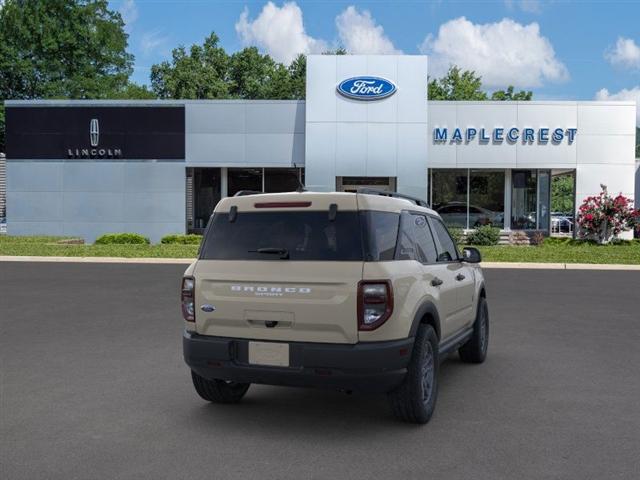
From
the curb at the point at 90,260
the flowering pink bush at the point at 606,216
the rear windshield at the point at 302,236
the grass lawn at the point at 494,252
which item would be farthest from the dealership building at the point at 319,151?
the rear windshield at the point at 302,236

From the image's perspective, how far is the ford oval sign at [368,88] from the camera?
2552cm

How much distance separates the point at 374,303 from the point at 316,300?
0.41m

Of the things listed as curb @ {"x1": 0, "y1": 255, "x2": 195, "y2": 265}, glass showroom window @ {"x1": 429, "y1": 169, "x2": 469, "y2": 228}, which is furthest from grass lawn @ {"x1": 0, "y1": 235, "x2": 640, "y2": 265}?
glass showroom window @ {"x1": 429, "y1": 169, "x2": 469, "y2": 228}

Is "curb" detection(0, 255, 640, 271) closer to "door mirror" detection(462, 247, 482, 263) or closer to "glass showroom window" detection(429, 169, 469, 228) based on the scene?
"glass showroom window" detection(429, 169, 469, 228)

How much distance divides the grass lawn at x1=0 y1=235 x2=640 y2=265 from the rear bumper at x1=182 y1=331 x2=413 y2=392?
16.9 metres

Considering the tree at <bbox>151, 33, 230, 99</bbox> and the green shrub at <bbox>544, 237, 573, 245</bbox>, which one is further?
the tree at <bbox>151, 33, 230, 99</bbox>

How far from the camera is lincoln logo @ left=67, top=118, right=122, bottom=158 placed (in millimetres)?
27453

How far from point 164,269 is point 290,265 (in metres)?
14.2

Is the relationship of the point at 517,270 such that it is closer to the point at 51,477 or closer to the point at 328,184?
the point at 328,184

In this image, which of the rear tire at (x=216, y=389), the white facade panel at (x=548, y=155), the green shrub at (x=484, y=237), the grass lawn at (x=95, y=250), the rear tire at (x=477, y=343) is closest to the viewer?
the rear tire at (x=216, y=389)

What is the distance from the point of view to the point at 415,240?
561cm

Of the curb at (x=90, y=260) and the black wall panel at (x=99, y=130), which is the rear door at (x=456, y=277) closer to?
the curb at (x=90, y=260)

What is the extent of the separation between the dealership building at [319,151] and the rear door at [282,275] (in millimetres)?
20579

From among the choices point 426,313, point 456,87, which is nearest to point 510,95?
point 456,87
